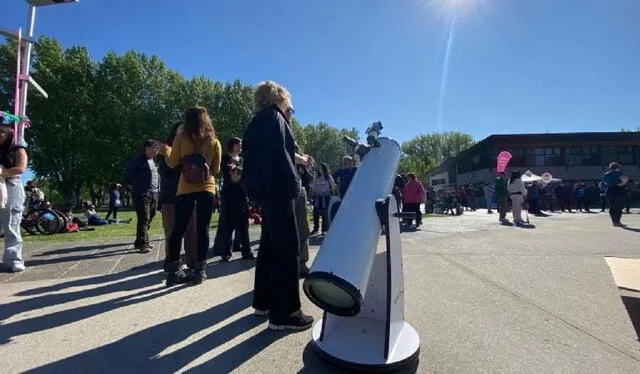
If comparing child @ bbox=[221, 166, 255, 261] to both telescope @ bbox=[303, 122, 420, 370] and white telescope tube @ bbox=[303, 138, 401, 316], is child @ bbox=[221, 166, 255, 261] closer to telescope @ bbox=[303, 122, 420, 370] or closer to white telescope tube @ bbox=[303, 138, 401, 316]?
telescope @ bbox=[303, 122, 420, 370]

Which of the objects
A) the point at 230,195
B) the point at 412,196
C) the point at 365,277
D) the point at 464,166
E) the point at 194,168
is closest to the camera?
the point at 365,277

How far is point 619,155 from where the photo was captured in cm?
3791

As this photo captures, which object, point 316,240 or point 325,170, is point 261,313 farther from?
point 325,170

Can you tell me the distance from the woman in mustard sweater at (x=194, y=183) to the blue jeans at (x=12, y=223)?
2459mm

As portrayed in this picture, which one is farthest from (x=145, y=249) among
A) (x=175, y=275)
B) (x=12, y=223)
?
(x=175, y=275)

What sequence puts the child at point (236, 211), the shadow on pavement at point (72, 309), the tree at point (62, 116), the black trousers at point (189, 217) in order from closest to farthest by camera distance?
the shadow on pavement at point (72, 309) → the black trousers at point (189, 217) → the child at point (236, 211) → the tree at point (62, 116)

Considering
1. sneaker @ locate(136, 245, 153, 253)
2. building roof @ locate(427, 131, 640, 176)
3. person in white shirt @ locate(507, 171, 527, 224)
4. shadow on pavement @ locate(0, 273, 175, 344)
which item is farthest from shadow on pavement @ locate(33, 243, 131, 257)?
building roof @ locate(427, 131, 640, 176)

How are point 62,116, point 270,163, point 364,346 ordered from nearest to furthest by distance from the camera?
point 364,346
point 270,163
point 62,116

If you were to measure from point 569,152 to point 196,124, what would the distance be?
4295 cm

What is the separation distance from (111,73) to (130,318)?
4263 cm

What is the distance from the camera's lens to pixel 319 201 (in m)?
9.16

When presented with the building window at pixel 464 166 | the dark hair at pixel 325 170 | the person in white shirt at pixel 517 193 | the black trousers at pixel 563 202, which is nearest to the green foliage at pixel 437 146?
the building window at pixel 464 166

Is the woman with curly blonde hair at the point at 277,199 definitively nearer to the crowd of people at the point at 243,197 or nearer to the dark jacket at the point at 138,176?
the crowd of people at the point at 243,197

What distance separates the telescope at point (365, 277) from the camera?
2242 millimetres
